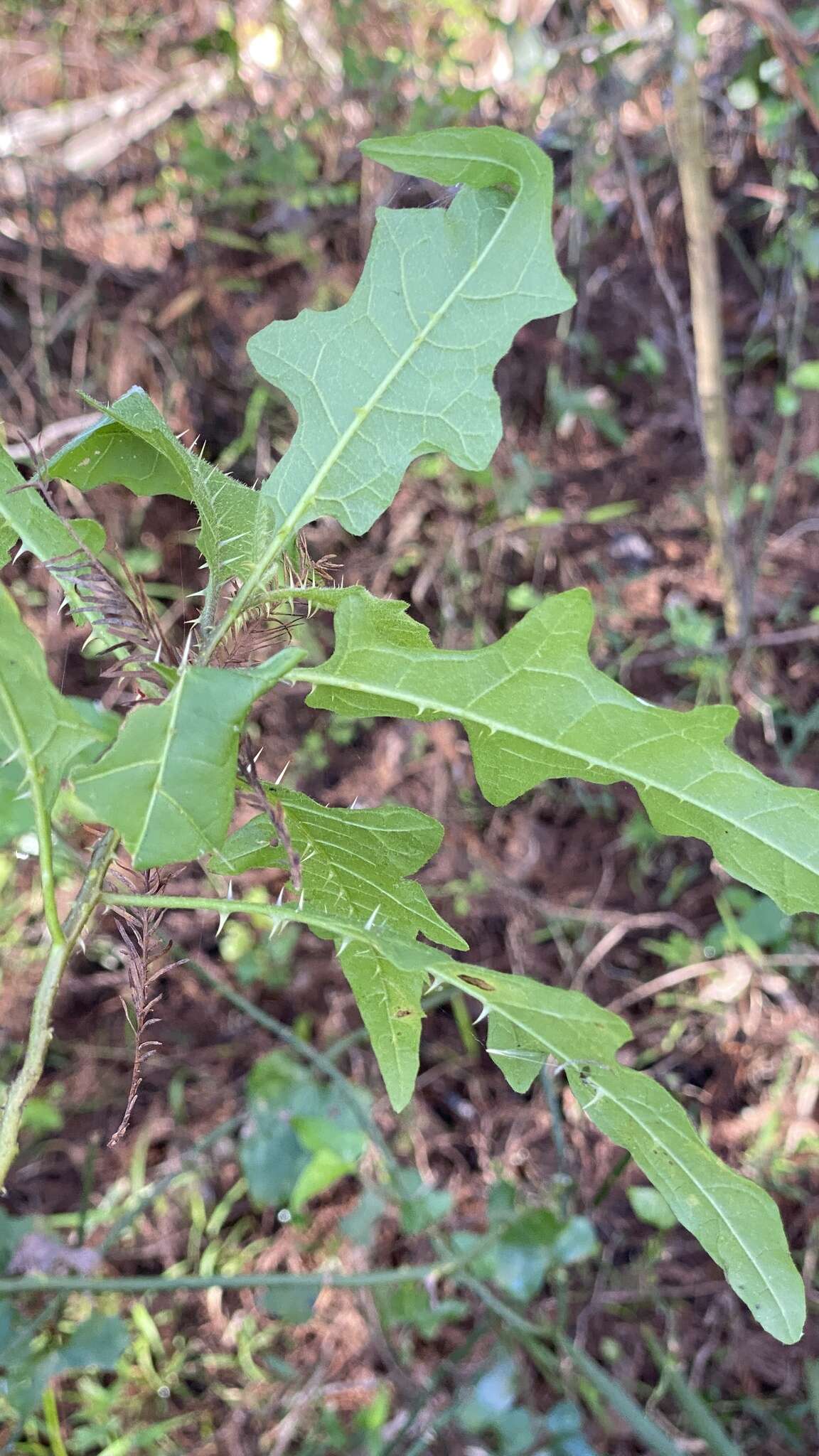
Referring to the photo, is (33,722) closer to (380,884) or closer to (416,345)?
(380,884)

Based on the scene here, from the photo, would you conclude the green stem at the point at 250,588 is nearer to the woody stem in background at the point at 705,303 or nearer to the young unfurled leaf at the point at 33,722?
the young unfurled leaf at the point at 33,722

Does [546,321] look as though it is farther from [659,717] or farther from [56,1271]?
[56,1271]

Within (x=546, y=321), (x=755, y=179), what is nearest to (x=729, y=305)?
(x=755, y=179)

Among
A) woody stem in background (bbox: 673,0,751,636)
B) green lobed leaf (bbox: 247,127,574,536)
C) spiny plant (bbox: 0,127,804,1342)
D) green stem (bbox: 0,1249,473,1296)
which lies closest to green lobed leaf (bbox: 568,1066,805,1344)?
spiny plant (bbox: 0,127,804,1342)

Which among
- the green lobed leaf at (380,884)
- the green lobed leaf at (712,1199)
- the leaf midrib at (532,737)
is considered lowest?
the green lobed leaf at (712,1199)

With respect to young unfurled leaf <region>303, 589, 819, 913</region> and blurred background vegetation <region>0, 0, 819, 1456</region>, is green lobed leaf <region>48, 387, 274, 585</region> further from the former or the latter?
blurred background vegetation <region>0, 0, 819, 1456</region>

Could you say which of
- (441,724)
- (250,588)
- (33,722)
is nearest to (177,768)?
(33,722)

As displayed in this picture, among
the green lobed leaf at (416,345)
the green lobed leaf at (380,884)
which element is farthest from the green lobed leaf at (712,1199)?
the green lobed leaf at (416,345)
